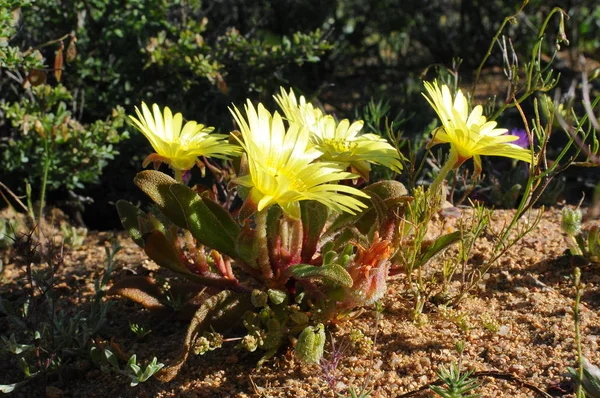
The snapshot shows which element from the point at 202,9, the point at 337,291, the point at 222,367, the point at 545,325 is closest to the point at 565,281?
the point at 545,325

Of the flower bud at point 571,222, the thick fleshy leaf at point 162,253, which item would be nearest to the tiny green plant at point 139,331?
the thick fleshy leaf at point 162,253

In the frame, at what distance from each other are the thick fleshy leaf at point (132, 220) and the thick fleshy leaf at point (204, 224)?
24 centimetres

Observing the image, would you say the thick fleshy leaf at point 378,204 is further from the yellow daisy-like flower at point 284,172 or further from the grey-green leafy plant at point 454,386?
the grey-green leafy plant at point 454,386

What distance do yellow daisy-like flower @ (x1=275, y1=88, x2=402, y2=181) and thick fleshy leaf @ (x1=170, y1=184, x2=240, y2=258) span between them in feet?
1.20

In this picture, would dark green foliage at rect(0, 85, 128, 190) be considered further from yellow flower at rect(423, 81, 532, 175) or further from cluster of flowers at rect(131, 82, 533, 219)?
yellow flower at rect(423, 81, 532, 175)

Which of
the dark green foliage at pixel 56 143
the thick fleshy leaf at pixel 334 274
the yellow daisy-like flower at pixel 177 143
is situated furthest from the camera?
the dark green foliage at pixel 56 143

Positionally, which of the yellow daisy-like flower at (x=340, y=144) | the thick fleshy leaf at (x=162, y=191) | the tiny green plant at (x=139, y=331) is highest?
the yellow daisy-like flower at (x=340, y=144)

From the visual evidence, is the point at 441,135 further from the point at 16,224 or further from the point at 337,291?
the point at 16,224

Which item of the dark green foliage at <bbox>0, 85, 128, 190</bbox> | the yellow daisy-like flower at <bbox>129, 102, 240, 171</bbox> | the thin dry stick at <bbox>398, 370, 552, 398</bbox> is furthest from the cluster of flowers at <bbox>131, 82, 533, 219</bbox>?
the dark green foliage at <bbox>0, 85, 128, 190</bbox>

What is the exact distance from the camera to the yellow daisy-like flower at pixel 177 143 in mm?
2148

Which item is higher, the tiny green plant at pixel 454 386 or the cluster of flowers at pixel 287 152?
the cluster of flowers at pixel 287 152

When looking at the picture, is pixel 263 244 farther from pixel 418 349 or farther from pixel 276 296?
pixel 418 349

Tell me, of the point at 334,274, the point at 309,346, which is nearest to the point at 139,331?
the point at 309,346

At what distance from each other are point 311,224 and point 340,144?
0.26 meters
